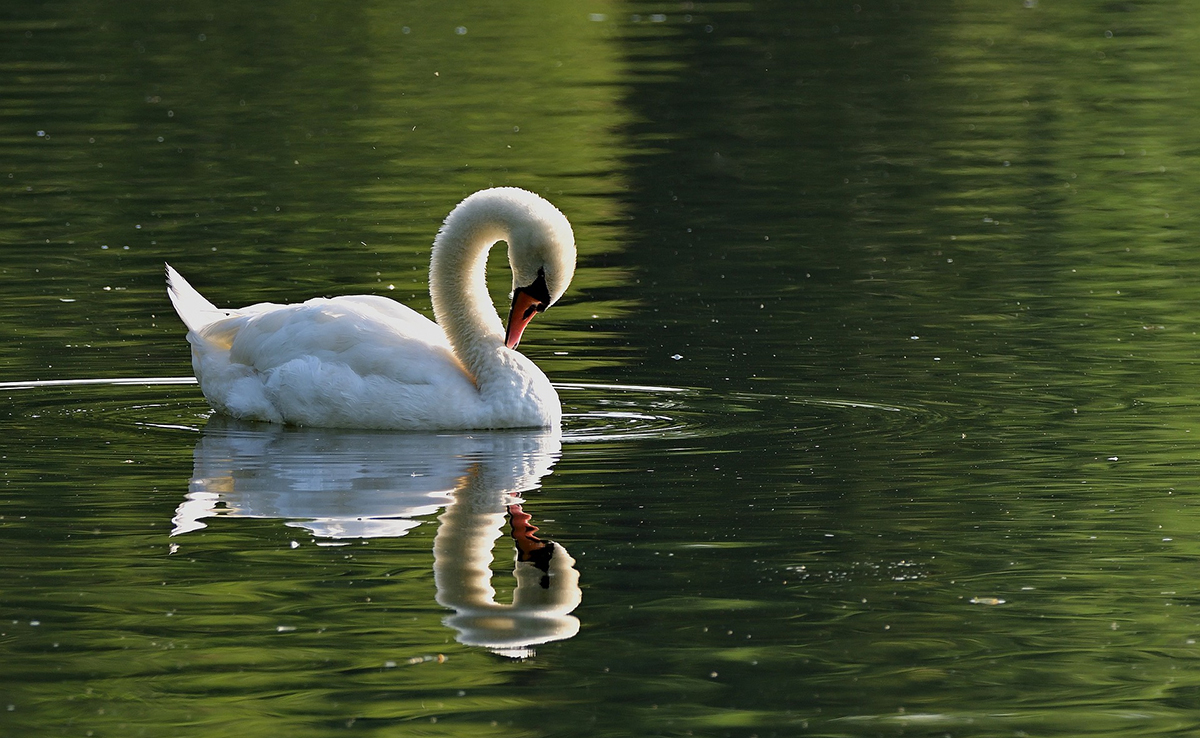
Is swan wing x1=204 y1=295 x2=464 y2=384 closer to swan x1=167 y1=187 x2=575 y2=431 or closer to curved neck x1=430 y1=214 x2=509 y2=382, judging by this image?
swan x1=167 y1=187 x2=575 y2=431

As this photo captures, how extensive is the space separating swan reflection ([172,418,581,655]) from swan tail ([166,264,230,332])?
0.82 meters

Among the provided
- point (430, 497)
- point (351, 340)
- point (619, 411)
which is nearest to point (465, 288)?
point (351, 340)

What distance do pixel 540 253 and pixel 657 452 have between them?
1375 mm

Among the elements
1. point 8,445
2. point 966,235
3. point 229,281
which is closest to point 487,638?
point 8,445

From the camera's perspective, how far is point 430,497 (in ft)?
30.7

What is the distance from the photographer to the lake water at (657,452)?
6777 mm

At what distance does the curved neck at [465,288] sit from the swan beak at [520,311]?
0.25ft

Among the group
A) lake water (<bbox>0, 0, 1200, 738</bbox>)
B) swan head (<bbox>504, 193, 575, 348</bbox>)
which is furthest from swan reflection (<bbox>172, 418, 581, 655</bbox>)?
swan head (<bbox>504, 193, 575, 348</bbox>)

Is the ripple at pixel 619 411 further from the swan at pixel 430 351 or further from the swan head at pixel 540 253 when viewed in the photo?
the swan head at pixel 540 253

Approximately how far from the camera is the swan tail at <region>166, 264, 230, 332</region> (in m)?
12.3

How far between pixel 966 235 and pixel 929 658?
1083 cm

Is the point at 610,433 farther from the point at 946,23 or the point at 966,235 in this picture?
the point at 946,23

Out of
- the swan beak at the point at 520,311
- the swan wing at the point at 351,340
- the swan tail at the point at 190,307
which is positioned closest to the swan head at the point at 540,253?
the swan beak at the point at 520,311

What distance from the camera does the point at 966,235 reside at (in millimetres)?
17391
